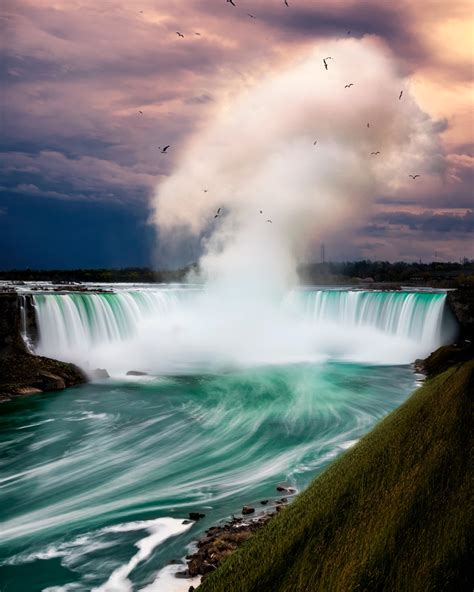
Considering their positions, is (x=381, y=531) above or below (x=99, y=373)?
above

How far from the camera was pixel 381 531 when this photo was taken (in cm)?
624

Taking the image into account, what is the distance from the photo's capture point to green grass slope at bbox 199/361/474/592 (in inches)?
219

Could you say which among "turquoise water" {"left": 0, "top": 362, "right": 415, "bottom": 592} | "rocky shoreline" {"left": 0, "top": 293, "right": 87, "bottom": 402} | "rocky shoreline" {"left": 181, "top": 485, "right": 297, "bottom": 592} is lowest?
"turquoise water" {"left": 0, "top": 362, "right": 415, "bottom": 592}

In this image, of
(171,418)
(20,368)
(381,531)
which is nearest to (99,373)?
(20,368)

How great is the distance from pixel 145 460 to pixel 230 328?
25522mm

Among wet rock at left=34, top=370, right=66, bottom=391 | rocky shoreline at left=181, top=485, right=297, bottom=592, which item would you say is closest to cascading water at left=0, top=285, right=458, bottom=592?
rocky shoreline at left=181, top=485, right=297, bottom=592

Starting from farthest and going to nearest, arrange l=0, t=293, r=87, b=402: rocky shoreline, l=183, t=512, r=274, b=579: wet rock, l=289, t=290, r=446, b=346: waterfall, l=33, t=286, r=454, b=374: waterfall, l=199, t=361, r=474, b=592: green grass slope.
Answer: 1. l=289, t=290, r=446, b=346: waterfall
2. l=33, t=286, r=454, b=374: waterfall
3. l=0, t=293, r=87, b=402: rocky shoreline
4. l=183, t=512, r=274, b=579: wet rock
5. l=199, t=361, r=474, b=592: green grass slope

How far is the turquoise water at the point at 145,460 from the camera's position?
29.6 feet

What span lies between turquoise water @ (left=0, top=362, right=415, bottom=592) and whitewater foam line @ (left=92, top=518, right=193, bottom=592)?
3cm

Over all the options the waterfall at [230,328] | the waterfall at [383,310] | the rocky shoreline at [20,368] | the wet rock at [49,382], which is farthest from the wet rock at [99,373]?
the waterfall at [383,310]

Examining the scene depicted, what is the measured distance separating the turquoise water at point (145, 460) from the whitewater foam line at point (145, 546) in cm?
3

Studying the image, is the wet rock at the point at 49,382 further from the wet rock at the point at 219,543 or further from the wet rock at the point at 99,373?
the wet rock at the point at 219,543

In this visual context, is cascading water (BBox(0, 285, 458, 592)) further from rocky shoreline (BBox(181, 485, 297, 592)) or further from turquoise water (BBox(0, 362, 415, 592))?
rocky shoreline (BBox(181, 485, 297, 592))

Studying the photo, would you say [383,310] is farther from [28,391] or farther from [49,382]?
[28,391]
